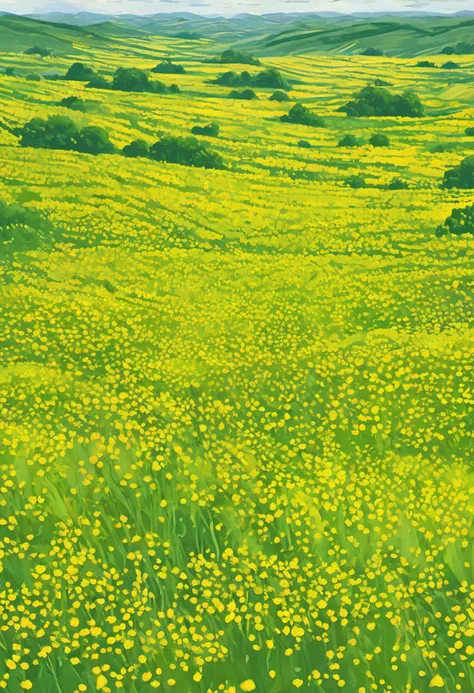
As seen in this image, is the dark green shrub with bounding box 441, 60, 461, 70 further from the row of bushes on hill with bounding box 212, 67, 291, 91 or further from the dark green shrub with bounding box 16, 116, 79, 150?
the dark green shrub with bounding box 16, 116, 79, 150

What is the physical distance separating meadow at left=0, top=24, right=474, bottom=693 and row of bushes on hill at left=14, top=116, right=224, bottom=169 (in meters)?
0.59

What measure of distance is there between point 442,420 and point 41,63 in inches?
808

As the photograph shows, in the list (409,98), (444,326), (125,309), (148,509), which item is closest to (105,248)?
(125,309)

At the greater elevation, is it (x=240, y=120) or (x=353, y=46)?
(x=353, y=46)

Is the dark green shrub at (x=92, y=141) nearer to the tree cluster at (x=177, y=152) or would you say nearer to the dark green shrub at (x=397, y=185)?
the tree cluster at (x=177, y=152)

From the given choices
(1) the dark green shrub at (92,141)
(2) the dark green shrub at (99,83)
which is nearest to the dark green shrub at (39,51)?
(2) the dark green shrub at (99,83)

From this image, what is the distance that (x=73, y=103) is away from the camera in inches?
965

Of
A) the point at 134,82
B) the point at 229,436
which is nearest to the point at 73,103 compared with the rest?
the point at 134,82

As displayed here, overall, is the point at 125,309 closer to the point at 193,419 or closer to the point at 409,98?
the point at 193,419

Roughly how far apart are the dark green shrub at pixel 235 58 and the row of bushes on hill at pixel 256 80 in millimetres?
1078

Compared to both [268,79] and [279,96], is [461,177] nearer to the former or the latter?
[279,96]

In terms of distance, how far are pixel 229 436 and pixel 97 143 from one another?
14146mm

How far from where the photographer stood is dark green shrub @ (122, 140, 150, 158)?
76.9ft

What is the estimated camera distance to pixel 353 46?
3581 cm
